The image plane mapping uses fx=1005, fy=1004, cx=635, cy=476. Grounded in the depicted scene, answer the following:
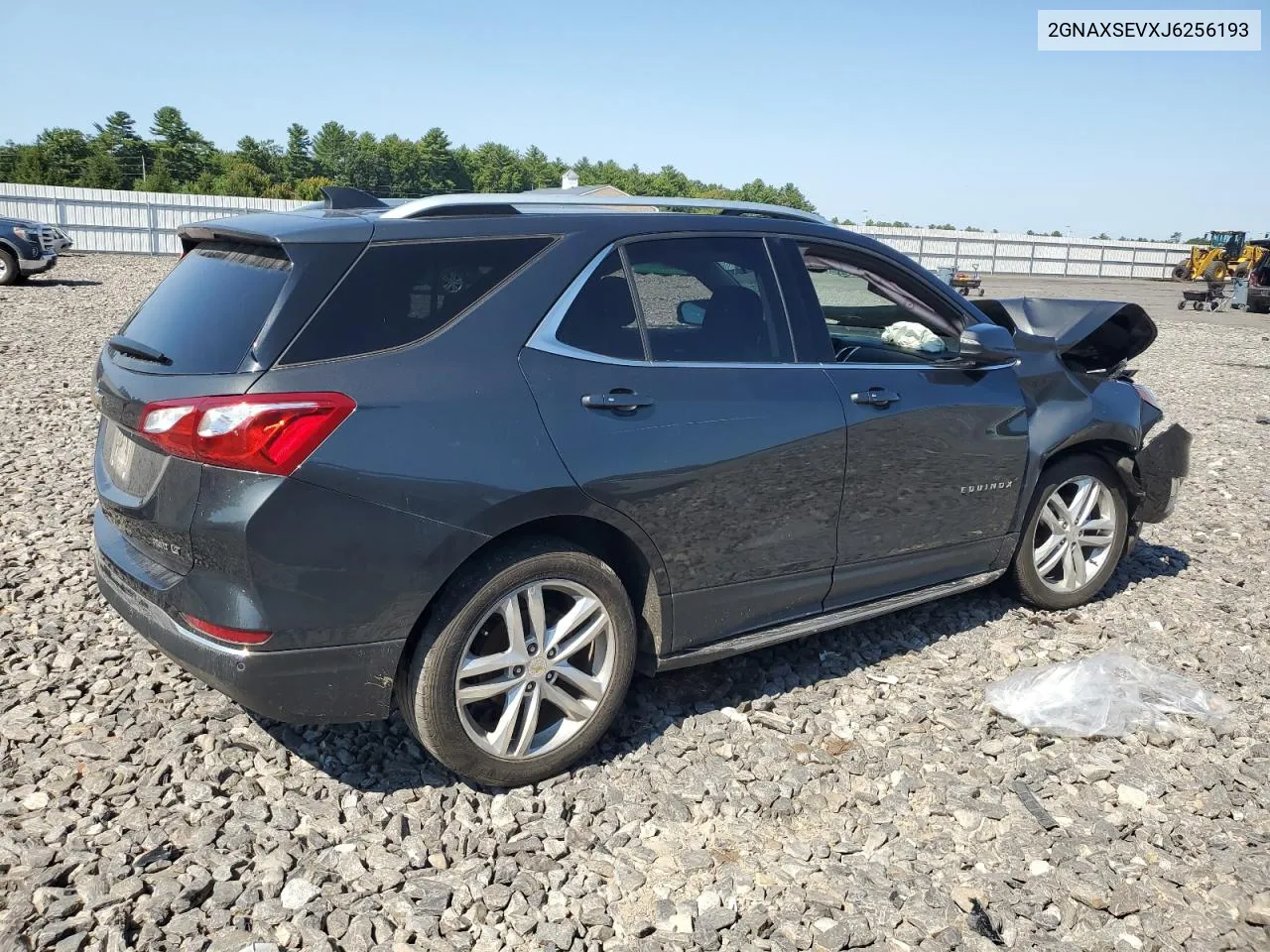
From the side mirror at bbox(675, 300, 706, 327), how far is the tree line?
52.3 metres

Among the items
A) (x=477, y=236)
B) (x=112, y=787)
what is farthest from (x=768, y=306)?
(x=112, y=787)

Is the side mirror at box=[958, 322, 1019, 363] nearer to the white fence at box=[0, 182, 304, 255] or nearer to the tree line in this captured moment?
the white fence at box=[0, 182, 304, 255]

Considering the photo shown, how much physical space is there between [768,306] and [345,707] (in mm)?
2103

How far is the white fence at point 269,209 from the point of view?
32.4 meters

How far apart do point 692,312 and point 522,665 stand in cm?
142

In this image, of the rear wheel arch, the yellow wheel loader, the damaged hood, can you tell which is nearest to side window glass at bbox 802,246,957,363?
the damaged hood

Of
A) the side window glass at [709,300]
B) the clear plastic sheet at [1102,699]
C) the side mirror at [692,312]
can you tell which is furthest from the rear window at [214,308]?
the clear plastic sheet at [1102,699]

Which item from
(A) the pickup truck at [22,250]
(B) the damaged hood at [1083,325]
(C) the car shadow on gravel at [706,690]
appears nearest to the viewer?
(C) the car shadow on gravel at [706,690]

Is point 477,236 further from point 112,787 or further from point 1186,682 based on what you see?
point 1186,682

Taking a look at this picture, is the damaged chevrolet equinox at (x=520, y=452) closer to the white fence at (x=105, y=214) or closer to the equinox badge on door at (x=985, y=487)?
the equinox badge on door at (x=985, y=487)

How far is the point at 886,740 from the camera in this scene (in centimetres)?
377

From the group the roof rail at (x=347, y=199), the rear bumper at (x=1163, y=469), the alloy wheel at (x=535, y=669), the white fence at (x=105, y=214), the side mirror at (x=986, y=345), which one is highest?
the white fence at (x=105, y=214)

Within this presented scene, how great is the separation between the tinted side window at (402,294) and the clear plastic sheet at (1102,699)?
104 inches

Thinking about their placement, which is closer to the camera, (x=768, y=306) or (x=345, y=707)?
(x=345, y=707)
